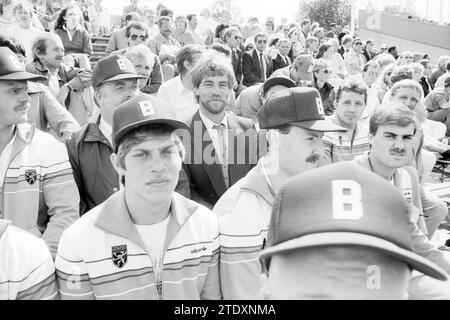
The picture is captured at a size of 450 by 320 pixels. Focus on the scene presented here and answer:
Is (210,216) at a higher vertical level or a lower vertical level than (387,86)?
higher

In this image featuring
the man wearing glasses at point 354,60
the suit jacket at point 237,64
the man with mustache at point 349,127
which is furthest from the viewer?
the man wearing glasses at point 354,60

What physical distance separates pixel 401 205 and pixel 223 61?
115 inches

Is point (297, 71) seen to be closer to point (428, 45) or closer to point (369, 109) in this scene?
point (369, 109)

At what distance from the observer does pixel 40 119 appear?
3969 millimetres

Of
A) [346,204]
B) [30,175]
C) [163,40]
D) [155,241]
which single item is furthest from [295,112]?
[163,40]

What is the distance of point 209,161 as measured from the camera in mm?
3578

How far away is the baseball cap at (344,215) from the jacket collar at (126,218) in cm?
112

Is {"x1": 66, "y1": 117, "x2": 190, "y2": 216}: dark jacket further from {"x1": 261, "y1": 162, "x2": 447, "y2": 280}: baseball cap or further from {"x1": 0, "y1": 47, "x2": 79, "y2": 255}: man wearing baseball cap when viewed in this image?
{"x1": 261, "y1": 162, "x2": 447, "y2": 280}: baseball cap

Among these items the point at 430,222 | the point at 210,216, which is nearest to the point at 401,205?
the point at 210,216

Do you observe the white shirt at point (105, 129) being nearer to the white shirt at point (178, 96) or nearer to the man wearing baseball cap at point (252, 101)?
the white shirt at point (178, 96)

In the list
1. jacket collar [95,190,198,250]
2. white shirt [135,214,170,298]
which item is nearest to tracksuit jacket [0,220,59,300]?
jacket collar [95,190,198,250]

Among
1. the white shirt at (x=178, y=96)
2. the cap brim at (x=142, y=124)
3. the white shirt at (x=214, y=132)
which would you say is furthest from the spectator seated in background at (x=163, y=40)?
the cap brim at (x=142, y=124)

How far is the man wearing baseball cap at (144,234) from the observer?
7.23 feet
